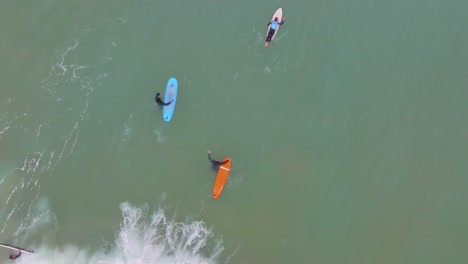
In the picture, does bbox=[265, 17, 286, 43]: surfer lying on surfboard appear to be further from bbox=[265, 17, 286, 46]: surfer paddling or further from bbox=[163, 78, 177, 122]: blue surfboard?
bbox=[163, 78, 177, 122]: blue surfboard

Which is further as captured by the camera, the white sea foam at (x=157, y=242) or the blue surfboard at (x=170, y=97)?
the blue surfboard at (x=170, y=97)

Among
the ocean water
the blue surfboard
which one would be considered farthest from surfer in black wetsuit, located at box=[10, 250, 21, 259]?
the blue surfboard

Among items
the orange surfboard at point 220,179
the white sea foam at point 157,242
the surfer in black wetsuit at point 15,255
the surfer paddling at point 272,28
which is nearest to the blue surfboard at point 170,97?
the orange surfboard at point 220,179

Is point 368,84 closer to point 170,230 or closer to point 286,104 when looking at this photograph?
point 286,104

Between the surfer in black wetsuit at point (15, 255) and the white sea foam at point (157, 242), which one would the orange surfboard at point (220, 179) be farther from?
the surfer in black wetsuit at point (15, 255)

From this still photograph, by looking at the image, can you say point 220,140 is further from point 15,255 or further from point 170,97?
point 15,255
